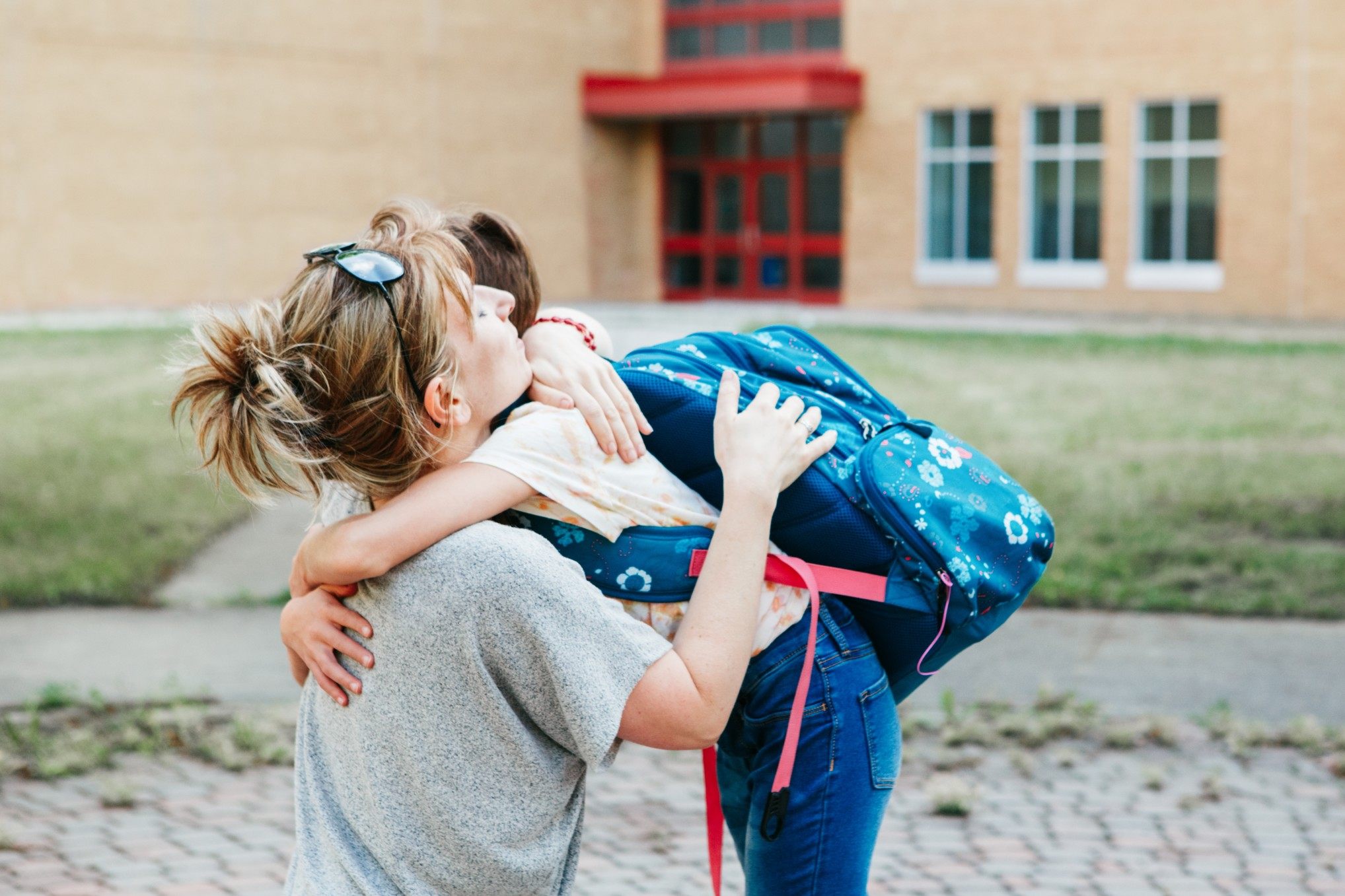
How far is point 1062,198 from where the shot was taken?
27.4 m

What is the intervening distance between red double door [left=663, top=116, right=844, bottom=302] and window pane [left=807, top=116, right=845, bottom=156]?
0.02 metres

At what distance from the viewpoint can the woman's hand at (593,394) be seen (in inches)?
76.0

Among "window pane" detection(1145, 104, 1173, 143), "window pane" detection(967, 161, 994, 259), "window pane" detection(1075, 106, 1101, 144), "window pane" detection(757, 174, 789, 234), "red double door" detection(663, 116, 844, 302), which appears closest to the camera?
"window pane" detection(1145, 104, 1173, 143)

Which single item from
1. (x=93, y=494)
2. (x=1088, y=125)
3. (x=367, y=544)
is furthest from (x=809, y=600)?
(x=1088, y=125)

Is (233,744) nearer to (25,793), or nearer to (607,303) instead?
(25,793)

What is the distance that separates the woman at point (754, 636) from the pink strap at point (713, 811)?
0.12ft

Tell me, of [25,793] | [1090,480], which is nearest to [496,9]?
[1090,480]

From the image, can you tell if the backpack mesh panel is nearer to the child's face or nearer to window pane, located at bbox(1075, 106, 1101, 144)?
the child's face

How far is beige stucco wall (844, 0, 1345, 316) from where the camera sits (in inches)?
982

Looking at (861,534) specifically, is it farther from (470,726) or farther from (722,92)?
(722,92)

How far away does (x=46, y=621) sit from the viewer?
729 centimetres

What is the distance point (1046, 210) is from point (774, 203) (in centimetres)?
605

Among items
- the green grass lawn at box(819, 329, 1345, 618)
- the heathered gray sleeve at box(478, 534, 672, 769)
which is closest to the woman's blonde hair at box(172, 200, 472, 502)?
the heathered gray sleeve at box(478, 534, 672, 769)

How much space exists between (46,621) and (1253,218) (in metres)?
22.6
